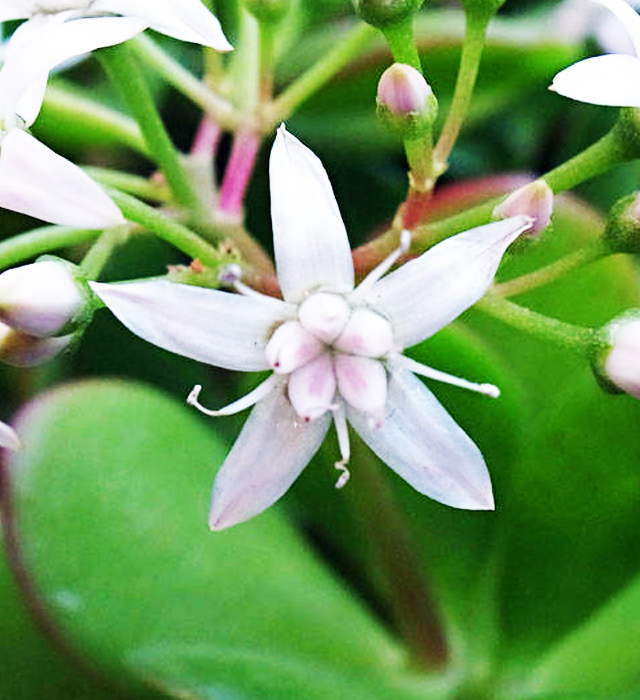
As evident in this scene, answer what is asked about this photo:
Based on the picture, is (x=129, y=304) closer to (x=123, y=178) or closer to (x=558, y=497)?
(x=123, y=178)

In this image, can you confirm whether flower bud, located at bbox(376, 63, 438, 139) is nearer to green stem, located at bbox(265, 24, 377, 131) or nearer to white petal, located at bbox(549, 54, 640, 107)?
white petal, located at bbox(549, 54, 640, 107)

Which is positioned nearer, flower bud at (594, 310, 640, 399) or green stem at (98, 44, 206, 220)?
flower bud at (594, 310, 640, 399)

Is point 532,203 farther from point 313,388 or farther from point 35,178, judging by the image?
point 35,178

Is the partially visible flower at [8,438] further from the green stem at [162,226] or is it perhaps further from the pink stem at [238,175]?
the pink stem at [238,175]

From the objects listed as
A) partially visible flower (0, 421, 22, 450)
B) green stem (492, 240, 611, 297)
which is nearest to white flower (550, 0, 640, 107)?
green stem (492, 240, 611, 297)

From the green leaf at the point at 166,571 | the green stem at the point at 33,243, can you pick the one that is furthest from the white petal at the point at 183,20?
the green leaf at the point at 166,571

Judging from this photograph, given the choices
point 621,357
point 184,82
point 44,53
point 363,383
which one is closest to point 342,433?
point 363,383

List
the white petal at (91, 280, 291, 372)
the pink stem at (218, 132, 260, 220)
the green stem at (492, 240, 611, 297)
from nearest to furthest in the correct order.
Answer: the white petal at (91, 280, 291, 372), the green stem at (492, 240, 611, 297), the pink stem at (218, 132, 260, 220)

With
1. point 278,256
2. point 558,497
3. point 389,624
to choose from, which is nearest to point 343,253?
point 278,256
